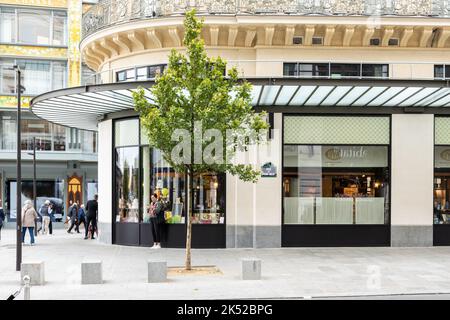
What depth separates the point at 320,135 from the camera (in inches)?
709

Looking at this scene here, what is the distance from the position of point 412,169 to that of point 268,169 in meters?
4.66

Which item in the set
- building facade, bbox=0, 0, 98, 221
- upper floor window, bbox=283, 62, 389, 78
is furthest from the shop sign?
building facade, bbox=0, 0, 98, 221

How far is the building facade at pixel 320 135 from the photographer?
17.7 meters

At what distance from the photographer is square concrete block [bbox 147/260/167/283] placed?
11.7 metres

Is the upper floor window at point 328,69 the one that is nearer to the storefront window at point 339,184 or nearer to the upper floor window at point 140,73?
the storefront window at point 339,184

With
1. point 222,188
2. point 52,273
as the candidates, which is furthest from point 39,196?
point 52,273

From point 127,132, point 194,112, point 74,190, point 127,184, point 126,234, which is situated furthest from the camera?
point 74,190

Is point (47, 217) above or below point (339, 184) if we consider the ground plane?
below

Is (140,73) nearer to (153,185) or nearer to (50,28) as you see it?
(153,185)

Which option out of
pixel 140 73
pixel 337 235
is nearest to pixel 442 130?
pixel 337 235

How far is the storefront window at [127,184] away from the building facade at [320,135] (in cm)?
20

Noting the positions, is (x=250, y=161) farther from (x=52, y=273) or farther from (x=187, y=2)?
(x=52, y=273)

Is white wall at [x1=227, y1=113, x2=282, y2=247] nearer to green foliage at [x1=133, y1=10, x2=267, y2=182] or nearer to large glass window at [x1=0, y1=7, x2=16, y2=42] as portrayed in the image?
green foliage at [x1=133, y1=10, x2=267, y2=182]

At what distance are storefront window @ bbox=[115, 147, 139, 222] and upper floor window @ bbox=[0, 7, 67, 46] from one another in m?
Answer: 16.8
